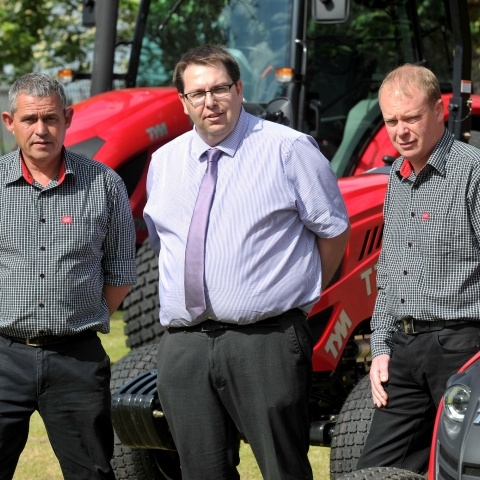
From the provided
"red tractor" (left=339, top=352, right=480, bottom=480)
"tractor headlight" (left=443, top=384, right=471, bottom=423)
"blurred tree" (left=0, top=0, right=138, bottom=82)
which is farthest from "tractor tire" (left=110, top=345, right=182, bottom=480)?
"blurred tree" (left=0, top=0, right=138, bottom=82)

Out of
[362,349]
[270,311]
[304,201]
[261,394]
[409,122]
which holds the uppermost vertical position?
[409,122]

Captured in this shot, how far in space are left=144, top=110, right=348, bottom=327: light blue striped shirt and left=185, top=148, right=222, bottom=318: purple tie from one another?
0.02 metres

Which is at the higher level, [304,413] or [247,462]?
[304,413]

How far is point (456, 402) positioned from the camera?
128 inches

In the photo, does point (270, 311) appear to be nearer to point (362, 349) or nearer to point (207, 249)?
point (207, 249)

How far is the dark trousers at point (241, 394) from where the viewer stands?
3686mm

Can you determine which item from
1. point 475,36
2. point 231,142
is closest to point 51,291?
point 231,142

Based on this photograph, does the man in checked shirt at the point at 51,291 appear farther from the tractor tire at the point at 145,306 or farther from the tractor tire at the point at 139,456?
the tractor tire at the point at 145,306

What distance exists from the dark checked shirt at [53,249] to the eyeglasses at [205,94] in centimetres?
47

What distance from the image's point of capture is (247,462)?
575 cm

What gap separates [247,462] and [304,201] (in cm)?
232

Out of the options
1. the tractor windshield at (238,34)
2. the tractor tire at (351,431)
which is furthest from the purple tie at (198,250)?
the tractor windshield at (238,34)

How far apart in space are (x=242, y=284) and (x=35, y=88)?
3.06 feet

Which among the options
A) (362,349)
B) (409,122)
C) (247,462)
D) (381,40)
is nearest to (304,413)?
(409,122)
